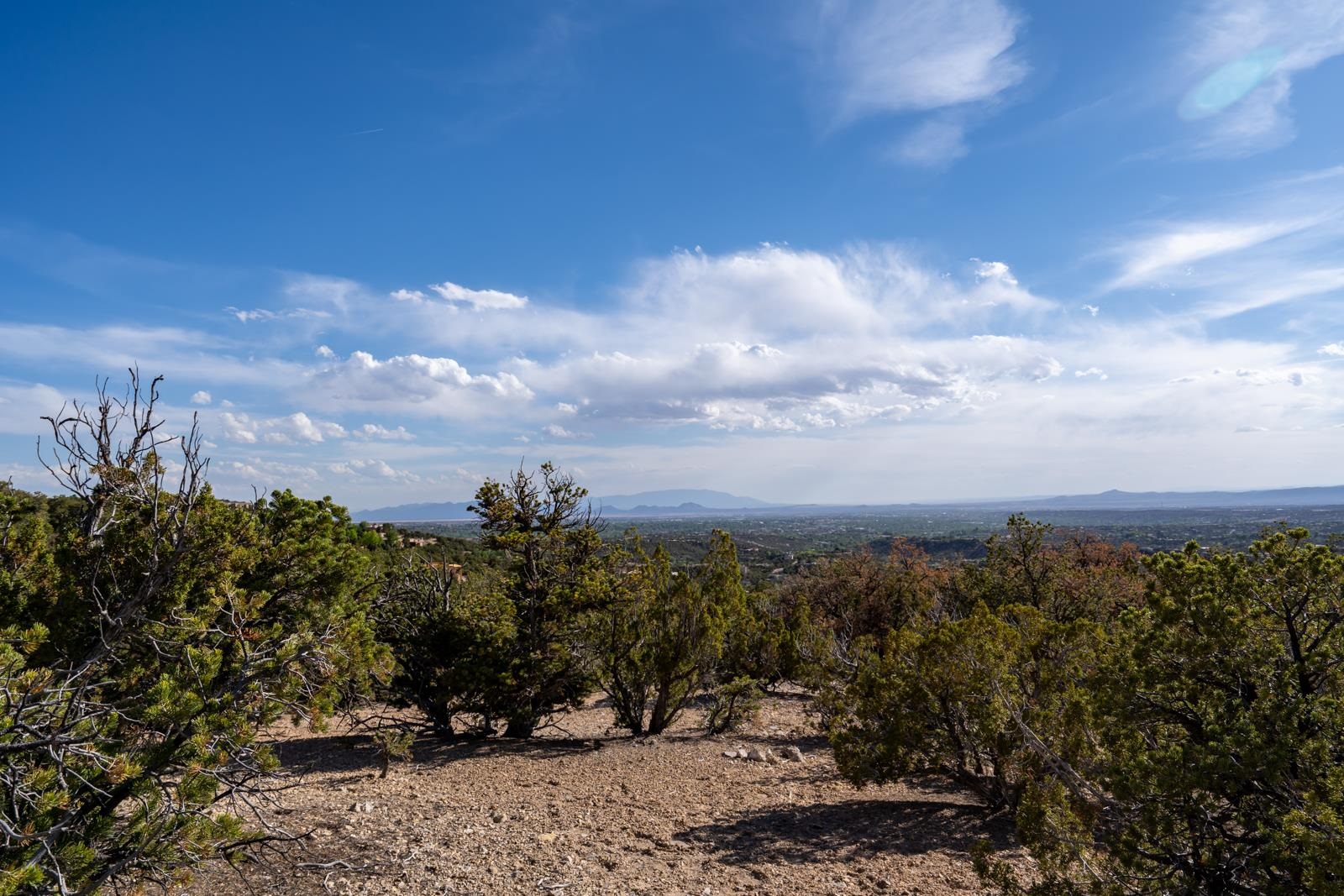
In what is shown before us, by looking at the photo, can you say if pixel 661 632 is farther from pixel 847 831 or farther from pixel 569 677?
pixel 847 831

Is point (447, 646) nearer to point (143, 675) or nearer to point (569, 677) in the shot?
point (569, 677)


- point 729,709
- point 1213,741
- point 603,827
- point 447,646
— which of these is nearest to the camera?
point 1213,741

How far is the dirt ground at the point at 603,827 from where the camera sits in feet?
21.6

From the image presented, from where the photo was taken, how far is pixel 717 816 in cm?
898

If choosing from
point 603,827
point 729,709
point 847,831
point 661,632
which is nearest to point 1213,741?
point 847,831

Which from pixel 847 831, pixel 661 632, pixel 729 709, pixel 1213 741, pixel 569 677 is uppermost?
pixel 1213 741

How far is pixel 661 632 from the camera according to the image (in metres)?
13.5

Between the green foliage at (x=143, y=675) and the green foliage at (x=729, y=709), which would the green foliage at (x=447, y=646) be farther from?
the green foliage at (x=729, y=709)

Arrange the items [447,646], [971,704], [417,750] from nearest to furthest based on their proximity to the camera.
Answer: [971,704] < [417,750] < [447,646]

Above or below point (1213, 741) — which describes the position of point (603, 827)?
below

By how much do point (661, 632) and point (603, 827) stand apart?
17.8 ft

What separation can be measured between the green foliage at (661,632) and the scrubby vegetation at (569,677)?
53 millimetres

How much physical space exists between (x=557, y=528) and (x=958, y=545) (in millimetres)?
92829

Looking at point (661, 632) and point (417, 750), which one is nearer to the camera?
point (417, 750)
